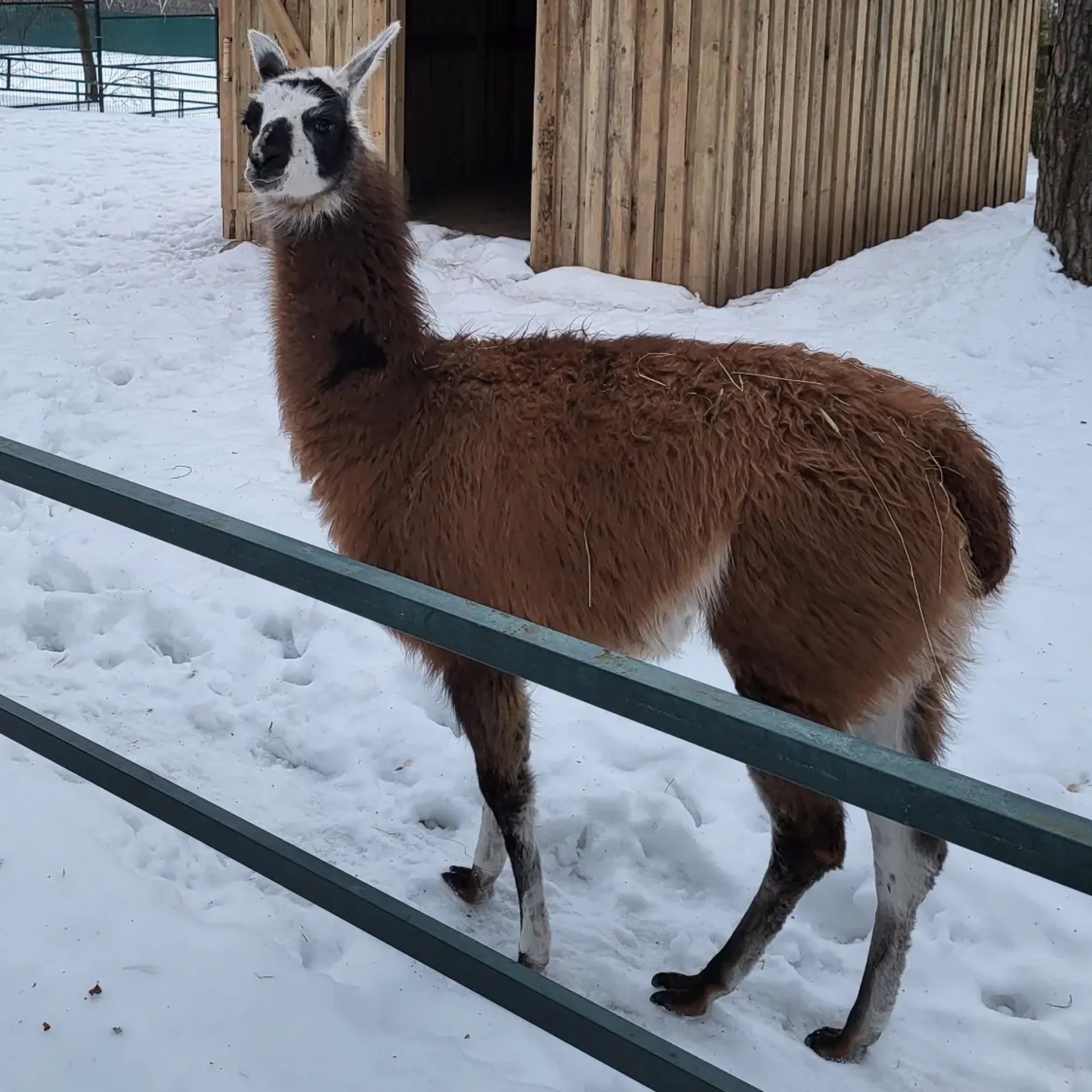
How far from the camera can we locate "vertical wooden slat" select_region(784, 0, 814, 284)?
855 cm

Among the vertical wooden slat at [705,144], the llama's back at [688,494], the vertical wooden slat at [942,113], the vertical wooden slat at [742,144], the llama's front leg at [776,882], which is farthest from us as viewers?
the vertical wooden slat at [942,113]

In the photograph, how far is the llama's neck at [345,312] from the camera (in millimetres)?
3346

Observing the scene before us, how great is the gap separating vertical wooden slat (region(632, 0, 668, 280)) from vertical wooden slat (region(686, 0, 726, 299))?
241mm

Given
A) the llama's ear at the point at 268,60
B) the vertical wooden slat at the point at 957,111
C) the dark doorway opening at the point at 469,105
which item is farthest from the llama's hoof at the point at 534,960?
the vertical wooden slat at the point at 957,111

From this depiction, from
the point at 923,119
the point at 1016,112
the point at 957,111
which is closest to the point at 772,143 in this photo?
the point at 923,119

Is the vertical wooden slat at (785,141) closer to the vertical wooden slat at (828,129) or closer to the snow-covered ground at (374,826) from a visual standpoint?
the vertical wooden slat at (828,129)

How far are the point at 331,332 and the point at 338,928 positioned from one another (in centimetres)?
153

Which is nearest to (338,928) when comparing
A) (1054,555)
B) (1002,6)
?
(1054,555)

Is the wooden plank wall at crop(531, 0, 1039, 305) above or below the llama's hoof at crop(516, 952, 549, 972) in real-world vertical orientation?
above

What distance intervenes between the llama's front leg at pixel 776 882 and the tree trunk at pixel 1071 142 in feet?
20.3

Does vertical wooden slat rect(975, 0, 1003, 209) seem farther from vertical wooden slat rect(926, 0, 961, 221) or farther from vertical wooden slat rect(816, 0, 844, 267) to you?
vertical wooden slat rect(816, 0, 844, 267)

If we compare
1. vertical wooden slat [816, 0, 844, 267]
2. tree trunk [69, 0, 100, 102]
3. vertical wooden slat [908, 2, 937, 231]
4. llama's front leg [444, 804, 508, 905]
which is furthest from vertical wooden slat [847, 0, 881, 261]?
tree trunk [69, 0, 100, 102]

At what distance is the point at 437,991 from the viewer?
2.93 m

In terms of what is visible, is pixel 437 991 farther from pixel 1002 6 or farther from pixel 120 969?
pixel 1002 6
